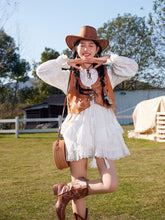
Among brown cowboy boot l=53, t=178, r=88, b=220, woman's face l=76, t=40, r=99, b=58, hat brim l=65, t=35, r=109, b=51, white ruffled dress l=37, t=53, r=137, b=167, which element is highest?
hat brim l=65, t=35, r=109, b=51

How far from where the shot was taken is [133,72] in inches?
116

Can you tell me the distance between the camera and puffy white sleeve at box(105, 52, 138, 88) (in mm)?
2871

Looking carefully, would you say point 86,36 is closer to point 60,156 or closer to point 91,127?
point 91,127

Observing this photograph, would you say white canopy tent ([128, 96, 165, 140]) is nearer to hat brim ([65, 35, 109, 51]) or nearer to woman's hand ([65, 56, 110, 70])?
hat brim ([65, 35, 109, 51])

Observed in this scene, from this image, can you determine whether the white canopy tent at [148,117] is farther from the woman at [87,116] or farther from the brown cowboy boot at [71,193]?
the brown cowboy boot at [71,193]

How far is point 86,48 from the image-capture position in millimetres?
2896

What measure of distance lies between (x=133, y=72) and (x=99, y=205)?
1.81 m

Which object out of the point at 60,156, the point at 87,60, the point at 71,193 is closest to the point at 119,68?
the point at 87,60

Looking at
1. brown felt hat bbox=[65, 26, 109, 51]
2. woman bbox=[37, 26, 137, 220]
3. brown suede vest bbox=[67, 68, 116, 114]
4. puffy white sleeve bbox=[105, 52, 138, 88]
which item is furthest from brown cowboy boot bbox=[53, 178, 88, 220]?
brown felt hat bbox=[65, 26, 109, 51]

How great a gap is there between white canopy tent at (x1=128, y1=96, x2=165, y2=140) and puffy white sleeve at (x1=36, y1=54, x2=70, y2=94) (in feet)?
29.6

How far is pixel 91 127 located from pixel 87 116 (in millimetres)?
119

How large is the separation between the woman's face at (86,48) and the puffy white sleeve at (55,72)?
188 millimetres

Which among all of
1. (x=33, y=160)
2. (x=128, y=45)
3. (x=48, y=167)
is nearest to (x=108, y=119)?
(x=48, y=167)

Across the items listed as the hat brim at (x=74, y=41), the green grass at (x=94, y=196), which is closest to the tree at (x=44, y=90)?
the green grass at (x=94, y=196)
